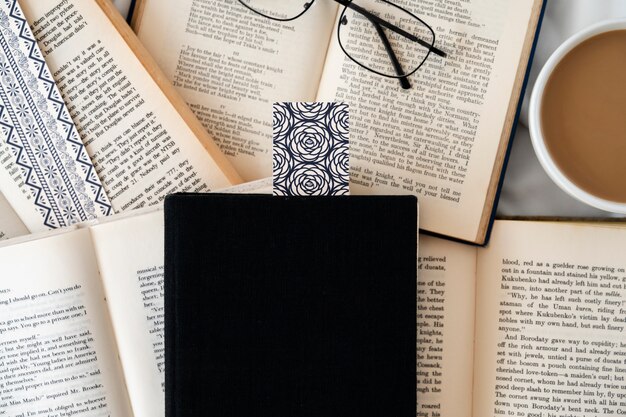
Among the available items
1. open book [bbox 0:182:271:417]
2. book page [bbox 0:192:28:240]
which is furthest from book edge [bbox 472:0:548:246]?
book page [bbox 0:192:28:240]

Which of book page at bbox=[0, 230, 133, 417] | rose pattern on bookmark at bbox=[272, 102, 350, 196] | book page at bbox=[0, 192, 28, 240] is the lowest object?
book page at bbox=[0, 230, 133, 417]

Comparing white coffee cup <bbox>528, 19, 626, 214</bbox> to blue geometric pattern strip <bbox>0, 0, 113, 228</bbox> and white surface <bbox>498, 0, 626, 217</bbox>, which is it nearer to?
white surface <bbox>498, 0, 626, 217</bbox>

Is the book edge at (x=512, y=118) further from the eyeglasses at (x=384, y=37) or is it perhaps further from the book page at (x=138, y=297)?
the book page at (x=138, y=297)

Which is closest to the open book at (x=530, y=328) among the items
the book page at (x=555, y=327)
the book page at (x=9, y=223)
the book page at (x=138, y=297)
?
the book page at (x=555, y=327)

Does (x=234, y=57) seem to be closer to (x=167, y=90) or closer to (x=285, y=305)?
(x=167, y=90)

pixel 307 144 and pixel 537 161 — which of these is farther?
pixel 537 161

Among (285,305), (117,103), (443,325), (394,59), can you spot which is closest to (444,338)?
(443,325)

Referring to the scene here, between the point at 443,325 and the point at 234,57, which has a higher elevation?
the point at 234,57
